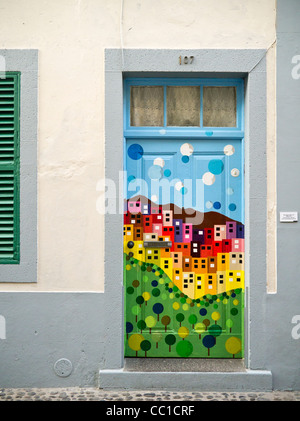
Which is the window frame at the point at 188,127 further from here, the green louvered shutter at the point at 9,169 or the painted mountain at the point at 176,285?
the green louvered shutter at the point at 9,169

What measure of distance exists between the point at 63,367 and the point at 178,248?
1.67 meters

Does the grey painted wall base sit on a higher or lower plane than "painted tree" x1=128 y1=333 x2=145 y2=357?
lower

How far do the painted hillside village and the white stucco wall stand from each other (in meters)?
0.39

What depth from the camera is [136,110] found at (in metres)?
4.55

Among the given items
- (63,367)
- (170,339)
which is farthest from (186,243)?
(63,367)

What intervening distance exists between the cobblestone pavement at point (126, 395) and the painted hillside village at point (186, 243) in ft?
3.22

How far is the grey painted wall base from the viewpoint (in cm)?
422

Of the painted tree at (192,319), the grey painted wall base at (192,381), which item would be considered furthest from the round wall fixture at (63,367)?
the painted tree at (192,319)

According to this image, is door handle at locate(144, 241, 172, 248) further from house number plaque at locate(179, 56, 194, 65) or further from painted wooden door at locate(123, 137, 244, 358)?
house number plaque at locate(179, 56, 194, 65)

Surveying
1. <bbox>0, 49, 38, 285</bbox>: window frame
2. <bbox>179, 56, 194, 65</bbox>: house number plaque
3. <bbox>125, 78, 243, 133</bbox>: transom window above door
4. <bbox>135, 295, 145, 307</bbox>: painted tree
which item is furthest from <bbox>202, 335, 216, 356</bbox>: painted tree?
<bbox>179, 56, 194, 65</bbox>: house number plaque

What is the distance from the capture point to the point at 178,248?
14.9ft

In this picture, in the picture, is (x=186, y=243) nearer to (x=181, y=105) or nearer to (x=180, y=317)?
(x=180, y=317)
